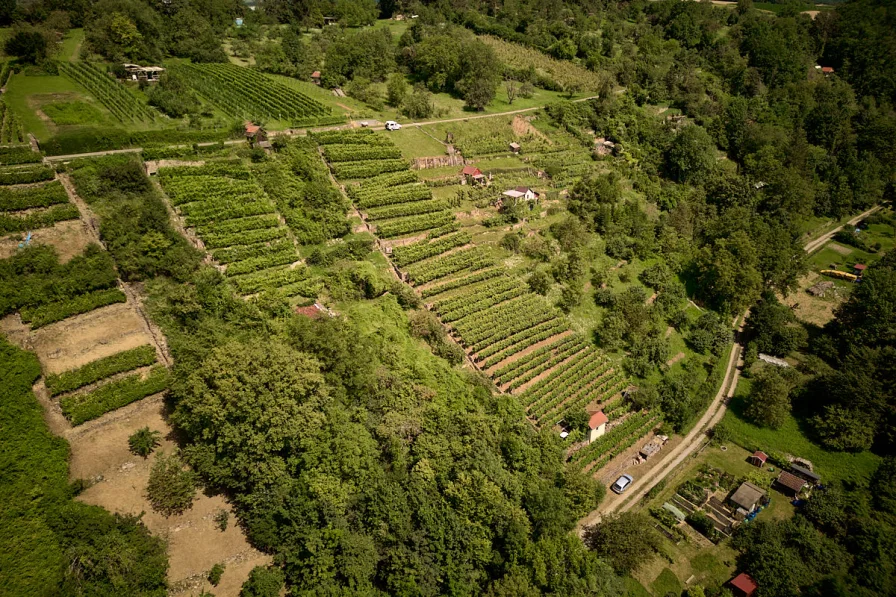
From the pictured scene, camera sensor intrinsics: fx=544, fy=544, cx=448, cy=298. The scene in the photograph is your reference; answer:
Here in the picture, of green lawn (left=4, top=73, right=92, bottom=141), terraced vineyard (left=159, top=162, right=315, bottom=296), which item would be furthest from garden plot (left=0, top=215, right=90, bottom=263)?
green lawn (left=4, top=73, right=92, bottom=141)

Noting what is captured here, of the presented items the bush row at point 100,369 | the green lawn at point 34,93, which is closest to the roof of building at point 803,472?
the bush row at point 100,369

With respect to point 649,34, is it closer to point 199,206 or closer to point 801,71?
point 801,71

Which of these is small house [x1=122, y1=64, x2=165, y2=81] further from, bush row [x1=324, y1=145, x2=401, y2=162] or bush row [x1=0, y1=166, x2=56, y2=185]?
bush row [x1=324, y1=145, x2=401, y2=162]

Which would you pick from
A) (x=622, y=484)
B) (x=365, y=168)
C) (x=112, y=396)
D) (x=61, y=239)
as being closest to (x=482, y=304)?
(x=622, y=484)

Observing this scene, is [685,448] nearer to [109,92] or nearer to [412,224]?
[412,224]

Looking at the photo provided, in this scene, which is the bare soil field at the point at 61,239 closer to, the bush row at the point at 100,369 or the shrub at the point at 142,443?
the bush row at the point at 100,369
